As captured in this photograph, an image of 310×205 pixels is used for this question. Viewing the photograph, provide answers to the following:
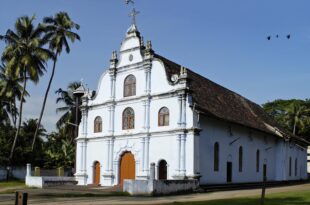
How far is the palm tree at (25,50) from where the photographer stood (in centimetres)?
4509

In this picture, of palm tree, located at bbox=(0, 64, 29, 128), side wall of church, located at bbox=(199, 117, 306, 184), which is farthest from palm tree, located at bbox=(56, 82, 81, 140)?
side wall of church, located at bbox=(199, 117, 306, 184)

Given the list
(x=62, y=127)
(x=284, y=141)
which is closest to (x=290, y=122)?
(x=284, y=141)

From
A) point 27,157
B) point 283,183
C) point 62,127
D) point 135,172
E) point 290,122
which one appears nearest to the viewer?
point 135,172

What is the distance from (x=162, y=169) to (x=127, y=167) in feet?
11.1

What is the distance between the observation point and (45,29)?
152 feet

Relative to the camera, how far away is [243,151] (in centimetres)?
3656

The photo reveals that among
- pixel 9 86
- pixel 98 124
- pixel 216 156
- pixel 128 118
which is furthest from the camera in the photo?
pixel 9 86

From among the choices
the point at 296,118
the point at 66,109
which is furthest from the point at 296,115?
the point at 66,109

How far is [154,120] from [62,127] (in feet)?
85.2

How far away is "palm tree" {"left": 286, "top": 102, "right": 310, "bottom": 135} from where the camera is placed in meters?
72.8

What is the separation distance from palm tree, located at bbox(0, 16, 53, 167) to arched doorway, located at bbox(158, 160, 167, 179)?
19.1 meters

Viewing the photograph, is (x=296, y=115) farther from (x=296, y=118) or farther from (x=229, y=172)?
(x=229, y=172)

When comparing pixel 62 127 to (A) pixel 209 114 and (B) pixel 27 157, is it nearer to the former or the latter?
(B) pixel 27 157

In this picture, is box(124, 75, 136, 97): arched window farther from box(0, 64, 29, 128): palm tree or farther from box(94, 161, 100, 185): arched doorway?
box(0, 64, 29, 128): palm tree
